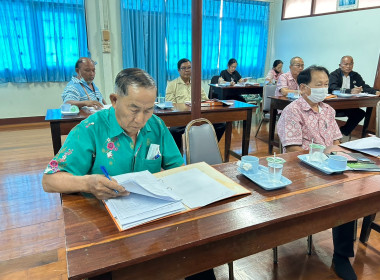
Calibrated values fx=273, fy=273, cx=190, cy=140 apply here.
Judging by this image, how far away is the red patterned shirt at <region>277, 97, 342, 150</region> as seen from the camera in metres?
1.81

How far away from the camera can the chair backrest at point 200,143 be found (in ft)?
5.49

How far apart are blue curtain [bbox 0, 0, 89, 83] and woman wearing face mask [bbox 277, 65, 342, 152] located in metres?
4.28

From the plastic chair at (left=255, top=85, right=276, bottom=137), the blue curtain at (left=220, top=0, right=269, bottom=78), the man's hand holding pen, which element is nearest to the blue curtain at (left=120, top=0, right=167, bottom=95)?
the blue curtain at (left=220, top=0, right=269, bottom=78)

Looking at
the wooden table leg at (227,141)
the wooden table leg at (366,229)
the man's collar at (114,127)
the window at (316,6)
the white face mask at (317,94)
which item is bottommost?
the wooden table leg at (366,229)

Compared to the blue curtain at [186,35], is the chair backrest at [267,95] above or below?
below

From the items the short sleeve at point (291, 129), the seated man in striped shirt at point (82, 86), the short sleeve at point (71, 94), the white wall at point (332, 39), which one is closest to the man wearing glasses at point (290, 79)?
the white wall at point (332, 39)

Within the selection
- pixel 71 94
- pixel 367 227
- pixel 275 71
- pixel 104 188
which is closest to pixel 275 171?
pixel 104 188

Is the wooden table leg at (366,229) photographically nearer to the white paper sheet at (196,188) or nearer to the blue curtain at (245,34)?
the white paper sheet at (196,188)

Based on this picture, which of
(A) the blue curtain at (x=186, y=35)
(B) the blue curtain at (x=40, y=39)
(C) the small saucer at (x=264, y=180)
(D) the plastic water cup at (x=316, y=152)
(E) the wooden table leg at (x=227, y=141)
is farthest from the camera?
(A) the blue curtain at (x=186, y=35)

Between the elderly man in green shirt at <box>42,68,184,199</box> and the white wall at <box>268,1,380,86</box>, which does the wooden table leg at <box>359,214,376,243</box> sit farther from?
the white wall at <box>268,1,380,86</box>

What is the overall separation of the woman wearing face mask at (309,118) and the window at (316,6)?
3743 millimetres

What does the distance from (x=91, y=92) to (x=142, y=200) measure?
8.28ft

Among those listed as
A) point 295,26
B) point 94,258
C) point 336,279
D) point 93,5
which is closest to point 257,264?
point 336,279

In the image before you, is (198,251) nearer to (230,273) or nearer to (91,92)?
(230,273)
